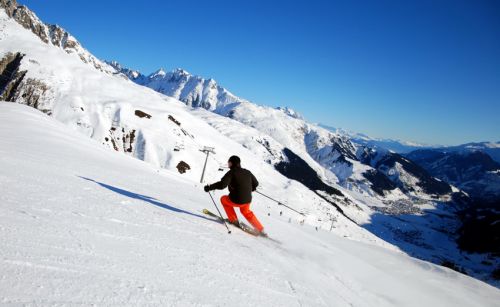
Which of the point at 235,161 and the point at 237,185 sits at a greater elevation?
the point at 235,161

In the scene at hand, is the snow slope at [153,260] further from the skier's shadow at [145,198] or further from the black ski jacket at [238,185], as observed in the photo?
the black ski jacket at [238,185]

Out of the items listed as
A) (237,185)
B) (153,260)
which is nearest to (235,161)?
(237,185)

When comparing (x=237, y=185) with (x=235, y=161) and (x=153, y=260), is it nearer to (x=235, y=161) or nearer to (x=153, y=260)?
(x=235, y=161)

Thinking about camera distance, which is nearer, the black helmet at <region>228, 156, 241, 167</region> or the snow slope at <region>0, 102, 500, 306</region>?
the snow slope at <region>0, 102, 500, 306</region>

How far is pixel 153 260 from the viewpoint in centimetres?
635

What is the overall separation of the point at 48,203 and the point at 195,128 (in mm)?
176257

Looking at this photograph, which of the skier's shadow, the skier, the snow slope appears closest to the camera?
the snow slope

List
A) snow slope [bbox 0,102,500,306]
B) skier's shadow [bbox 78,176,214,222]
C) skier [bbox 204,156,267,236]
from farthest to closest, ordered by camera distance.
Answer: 1. skier's shadow [bbox 78,176,214,222]
2. skier [bbox 204,156,267,236]
3. snow slope [bbox 0,102,500,306]

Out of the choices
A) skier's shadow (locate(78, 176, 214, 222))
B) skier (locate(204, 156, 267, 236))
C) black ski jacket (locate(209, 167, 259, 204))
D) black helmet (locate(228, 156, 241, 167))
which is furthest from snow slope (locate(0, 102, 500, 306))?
black helmet (locate(228, 156, 241, 167))

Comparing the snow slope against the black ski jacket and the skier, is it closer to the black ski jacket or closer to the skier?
the skier

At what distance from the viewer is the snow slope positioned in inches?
190

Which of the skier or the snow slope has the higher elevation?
the skier

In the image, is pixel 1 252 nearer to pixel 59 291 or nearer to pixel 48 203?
pixel 59 291

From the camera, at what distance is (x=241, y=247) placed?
8.98 m
